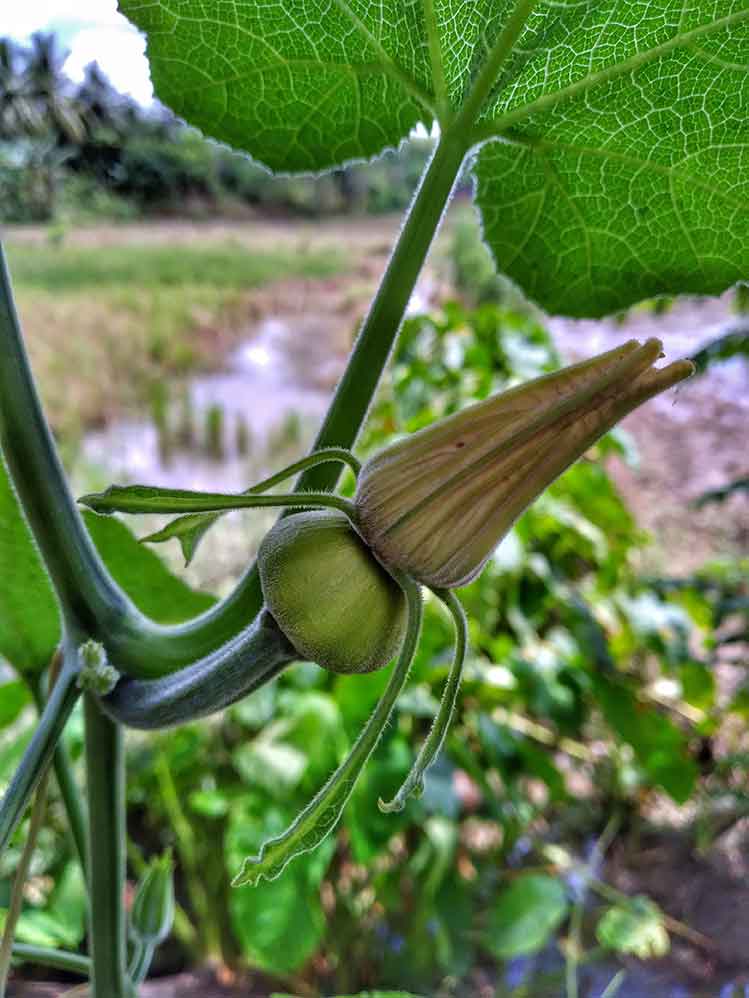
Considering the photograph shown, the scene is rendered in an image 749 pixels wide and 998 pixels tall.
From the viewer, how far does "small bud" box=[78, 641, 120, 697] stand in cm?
20

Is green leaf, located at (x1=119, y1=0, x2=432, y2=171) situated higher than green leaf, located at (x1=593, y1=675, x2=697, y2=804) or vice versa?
green leaf, located at (x1=119, y1=0, x2=432, y2=171)

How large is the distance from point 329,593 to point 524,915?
35.0 inches

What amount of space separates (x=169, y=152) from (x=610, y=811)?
1.26 m

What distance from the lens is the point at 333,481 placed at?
211 mm

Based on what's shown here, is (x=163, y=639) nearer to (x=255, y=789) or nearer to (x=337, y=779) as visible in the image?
(x=337, y=779)

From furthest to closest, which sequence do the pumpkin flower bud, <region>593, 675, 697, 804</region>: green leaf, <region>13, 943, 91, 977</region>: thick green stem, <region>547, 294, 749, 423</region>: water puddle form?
<region>547, 294, 749, 423</region>: water puddle
<region>593, 675, 697, 804</region>: green leaf
<region>13, 943, 91, 977</region>: thick green stem
the pumpkin flower bud

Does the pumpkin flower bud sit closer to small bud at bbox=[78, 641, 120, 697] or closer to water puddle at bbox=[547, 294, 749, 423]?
small bud at bbox=[78, 641, 120, 697]

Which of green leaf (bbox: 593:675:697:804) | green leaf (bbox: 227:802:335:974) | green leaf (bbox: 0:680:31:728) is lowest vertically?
green leaf (bbox: 227:802:335:974)

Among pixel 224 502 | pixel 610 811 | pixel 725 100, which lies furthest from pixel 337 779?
pixel 610 811

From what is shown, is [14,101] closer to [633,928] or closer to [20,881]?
[20,881]

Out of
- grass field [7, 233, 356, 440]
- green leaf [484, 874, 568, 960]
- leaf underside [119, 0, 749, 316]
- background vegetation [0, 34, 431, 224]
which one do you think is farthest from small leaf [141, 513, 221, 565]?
grass field [7, 233, 356, 440]

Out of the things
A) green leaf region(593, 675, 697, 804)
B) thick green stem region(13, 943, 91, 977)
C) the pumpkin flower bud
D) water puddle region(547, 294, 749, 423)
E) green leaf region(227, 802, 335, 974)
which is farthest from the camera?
water puddle region(547, 294, 749, 423)

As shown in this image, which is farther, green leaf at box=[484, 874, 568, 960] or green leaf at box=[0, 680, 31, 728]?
green leaf at box=[484, 874, 568, 960]

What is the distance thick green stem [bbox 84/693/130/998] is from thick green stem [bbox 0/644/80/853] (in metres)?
0.02
